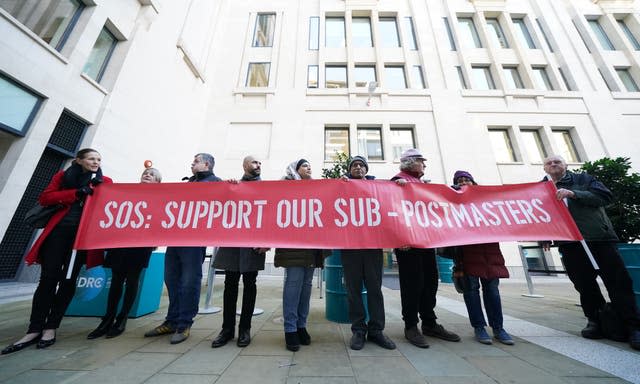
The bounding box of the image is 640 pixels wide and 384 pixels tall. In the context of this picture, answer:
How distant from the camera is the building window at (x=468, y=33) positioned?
13016 millimetres

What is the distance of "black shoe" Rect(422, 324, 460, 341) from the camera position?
244 centimetres

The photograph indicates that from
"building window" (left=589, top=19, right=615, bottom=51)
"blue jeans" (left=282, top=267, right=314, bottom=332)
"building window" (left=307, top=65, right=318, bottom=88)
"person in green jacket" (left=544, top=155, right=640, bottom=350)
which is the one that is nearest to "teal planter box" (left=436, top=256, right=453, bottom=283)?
"person in green jacket" (left=544, top=155, right=640, bottom=350)

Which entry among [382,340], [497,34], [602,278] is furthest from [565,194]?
[497,34]

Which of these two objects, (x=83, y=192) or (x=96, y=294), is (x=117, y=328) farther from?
(x=83, y=192)

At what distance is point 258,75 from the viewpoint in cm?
1238

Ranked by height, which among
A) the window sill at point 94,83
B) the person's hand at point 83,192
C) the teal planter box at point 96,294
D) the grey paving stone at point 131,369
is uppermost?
the window sill at point 94,83

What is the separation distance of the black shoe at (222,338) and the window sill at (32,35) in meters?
7.25

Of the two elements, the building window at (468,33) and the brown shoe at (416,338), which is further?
the building window at (468,33)

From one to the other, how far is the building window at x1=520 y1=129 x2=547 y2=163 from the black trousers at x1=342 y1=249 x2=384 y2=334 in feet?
41.2

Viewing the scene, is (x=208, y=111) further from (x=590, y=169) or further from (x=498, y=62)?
(x=498, y=62)

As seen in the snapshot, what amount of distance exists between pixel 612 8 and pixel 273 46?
1952cm

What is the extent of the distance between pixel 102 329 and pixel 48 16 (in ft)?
24.4

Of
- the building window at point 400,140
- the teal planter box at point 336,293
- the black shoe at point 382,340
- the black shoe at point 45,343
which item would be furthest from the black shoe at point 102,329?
the building window at point 400,140

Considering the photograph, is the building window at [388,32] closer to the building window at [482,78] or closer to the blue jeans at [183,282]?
the building window at [482,78]
